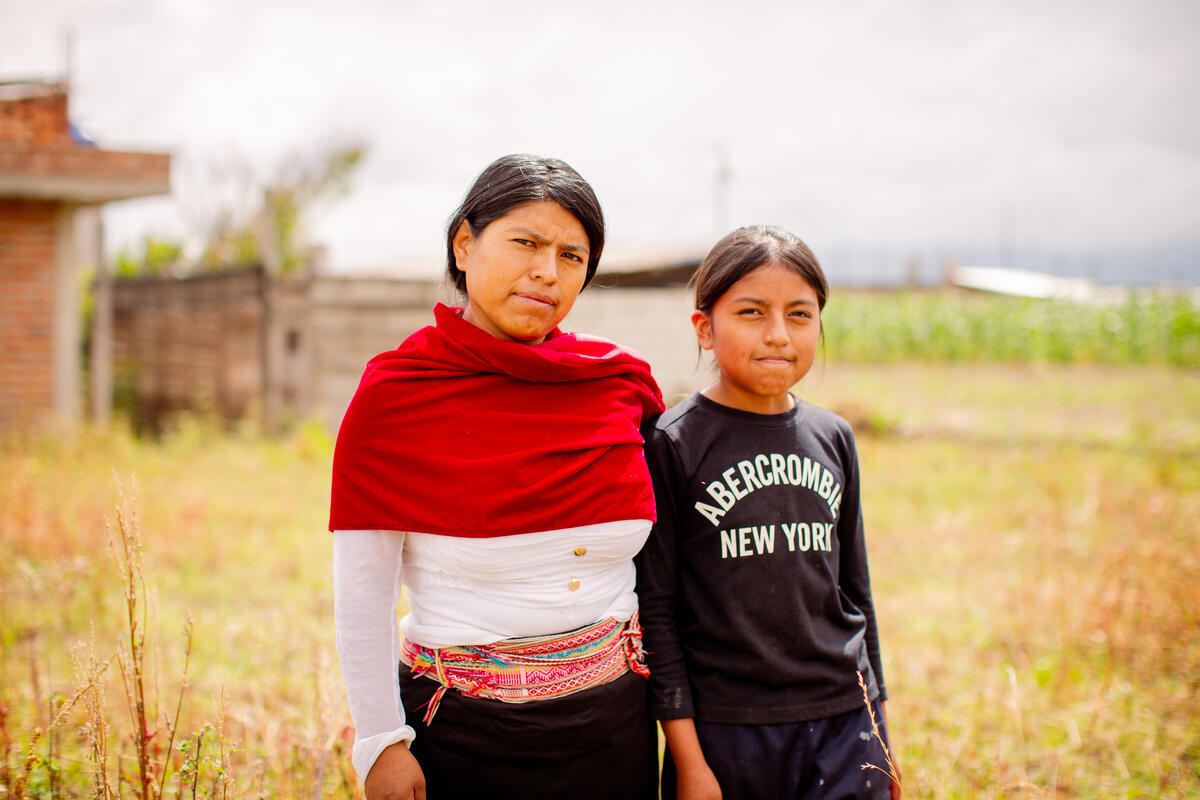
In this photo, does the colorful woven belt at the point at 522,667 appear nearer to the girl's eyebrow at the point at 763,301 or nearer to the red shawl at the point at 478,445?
the red shawl at the point at 478,445

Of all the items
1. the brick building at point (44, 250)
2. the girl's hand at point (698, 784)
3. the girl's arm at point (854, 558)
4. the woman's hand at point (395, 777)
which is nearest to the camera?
the woman's hand at point (395, 777)

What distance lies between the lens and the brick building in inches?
309

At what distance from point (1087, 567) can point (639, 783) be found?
452 centimetres

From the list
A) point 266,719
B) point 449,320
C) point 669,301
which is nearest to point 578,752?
point 449,320

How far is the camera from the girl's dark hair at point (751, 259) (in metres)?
1.89

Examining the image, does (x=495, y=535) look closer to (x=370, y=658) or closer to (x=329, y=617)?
(x=370, y=658)

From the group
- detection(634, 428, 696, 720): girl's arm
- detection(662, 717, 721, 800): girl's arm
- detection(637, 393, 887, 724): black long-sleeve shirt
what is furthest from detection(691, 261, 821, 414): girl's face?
detection(662, 717, 721, 800): girl's arm

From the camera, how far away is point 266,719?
3.03m

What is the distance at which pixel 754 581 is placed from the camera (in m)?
1.83

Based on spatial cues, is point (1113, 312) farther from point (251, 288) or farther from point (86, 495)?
point (86, 495)

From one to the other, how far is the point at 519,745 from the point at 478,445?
589 millimetres

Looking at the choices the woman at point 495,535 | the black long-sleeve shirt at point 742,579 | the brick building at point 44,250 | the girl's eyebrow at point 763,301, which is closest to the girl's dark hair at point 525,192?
the woman at point 495,535

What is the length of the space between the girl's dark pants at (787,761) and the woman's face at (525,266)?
965 mm

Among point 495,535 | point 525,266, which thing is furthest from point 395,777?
point 525,266
